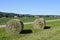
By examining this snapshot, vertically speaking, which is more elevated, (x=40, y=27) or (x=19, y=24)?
(x=19, y=24)

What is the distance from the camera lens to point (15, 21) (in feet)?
102

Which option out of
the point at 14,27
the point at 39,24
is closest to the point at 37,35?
the point at 14,27

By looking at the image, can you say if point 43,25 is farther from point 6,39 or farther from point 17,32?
point 6,39

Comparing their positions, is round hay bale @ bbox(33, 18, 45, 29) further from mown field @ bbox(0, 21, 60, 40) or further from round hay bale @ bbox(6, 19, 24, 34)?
round hay bale @ bbox(6, 19, 24, 34)

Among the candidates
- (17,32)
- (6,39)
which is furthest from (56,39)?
(17,32)

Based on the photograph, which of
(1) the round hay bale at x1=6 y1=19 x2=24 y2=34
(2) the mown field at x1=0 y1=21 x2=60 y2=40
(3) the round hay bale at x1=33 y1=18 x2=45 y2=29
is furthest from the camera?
(3) the round hay bale at x1=33 y1=18 x2=45 y2=29

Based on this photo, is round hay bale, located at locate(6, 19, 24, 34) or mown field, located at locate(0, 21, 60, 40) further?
round hay bale, located at locate(6, 19, 24, 34)

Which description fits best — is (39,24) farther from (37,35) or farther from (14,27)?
(37,35)

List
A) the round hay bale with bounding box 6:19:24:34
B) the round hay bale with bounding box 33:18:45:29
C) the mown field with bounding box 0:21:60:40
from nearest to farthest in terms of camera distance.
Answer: the mown field with bounding box 0:21:60:40
the round hay bale with bounding box 6:19:24:34
the round hay bale with bounding box 33:18:45:29

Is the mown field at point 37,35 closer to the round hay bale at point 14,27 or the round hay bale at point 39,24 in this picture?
the round hay bale at point 14,27

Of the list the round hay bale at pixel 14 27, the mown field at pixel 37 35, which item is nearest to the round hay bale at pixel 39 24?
the mown field at pixel 37 35

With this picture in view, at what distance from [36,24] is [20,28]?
10.1m

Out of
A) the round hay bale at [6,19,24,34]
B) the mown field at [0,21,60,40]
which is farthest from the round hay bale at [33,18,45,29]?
the round hay bale at [6,19,24,34]

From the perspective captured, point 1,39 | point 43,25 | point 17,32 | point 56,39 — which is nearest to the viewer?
point 56,39
